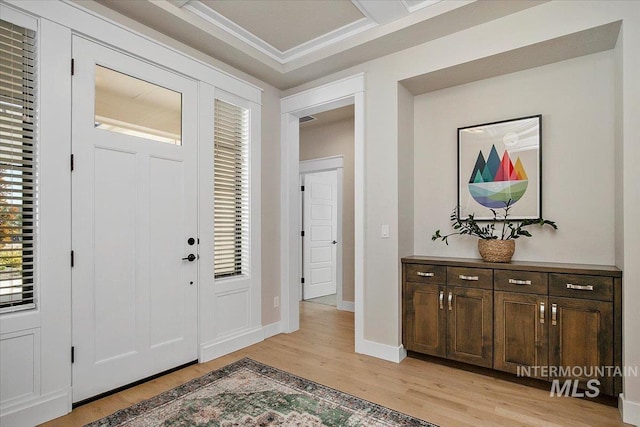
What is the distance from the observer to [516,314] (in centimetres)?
272

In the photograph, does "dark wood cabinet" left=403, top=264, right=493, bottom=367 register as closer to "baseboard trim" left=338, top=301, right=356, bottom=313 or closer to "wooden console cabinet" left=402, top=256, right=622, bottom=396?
"wooden console cabinet" left=402, top=256, right=622, bottom=396

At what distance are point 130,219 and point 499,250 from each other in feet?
9.73

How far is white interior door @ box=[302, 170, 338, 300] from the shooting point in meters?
5.95

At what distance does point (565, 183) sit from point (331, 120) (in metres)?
3.25

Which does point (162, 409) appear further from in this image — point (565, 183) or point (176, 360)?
point (565, 183)

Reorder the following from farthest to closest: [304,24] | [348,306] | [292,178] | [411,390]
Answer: [348,306], [292,178], [304,24], [411,390]

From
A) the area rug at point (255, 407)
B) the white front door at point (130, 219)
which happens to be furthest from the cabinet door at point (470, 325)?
the white front door at point (130, 219)

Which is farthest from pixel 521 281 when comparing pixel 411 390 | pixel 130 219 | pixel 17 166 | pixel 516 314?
pixel 17 166

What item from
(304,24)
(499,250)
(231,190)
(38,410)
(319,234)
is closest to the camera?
(38,410)

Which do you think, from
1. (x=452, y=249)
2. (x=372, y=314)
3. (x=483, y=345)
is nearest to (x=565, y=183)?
(x=452, y=249)

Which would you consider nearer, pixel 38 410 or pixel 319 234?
pixel 38 410

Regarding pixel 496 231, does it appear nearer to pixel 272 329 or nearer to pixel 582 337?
pixel 582 337

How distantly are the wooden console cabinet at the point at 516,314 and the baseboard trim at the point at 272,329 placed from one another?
1.51 metres

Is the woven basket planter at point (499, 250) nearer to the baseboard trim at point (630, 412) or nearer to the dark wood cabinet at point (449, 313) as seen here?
the dark wood cabinet at point (449, 313)
